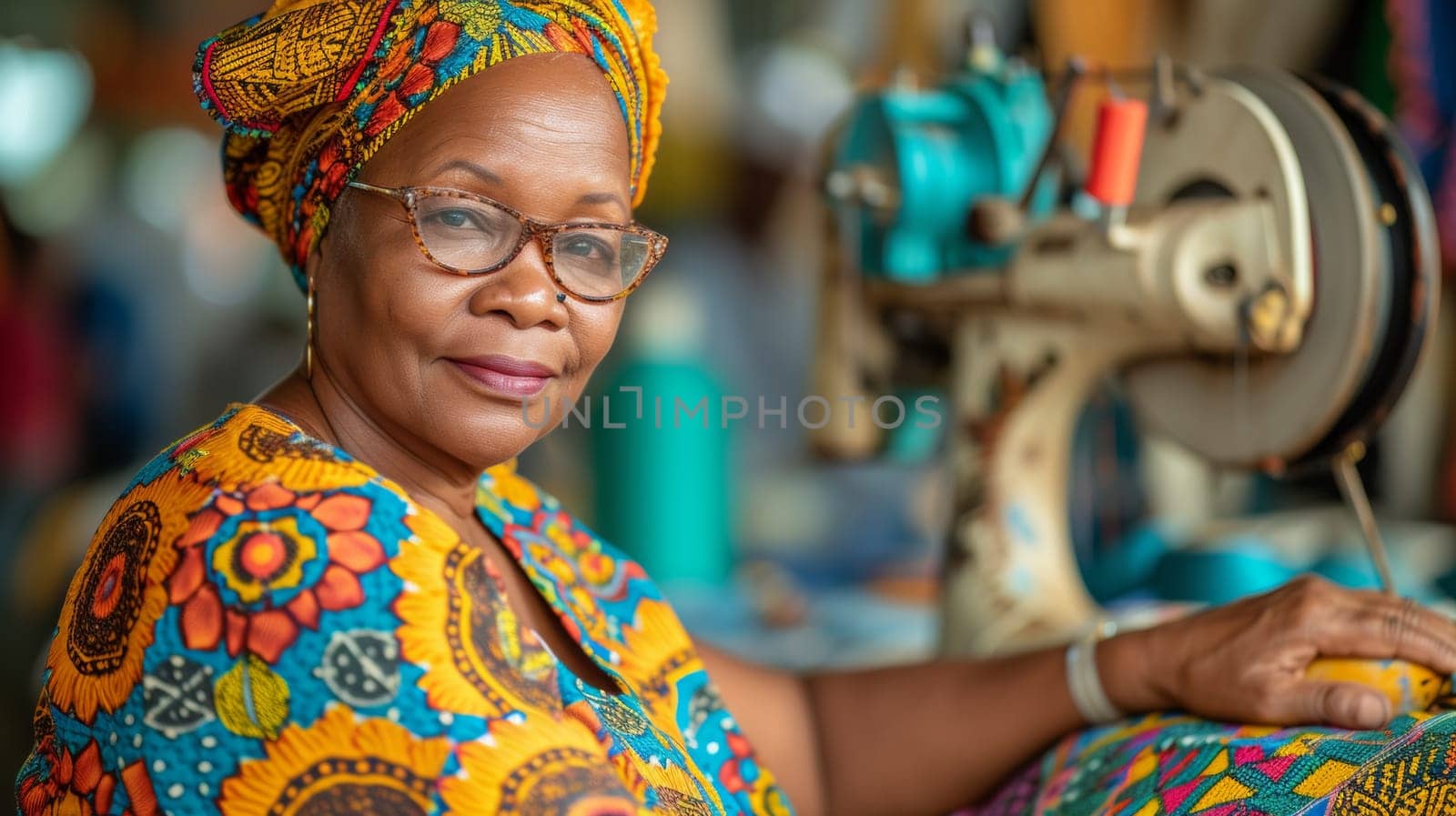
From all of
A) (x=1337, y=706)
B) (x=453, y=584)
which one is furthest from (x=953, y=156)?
(x=453, y=584)

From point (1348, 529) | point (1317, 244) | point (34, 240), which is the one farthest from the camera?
point (34, 240)

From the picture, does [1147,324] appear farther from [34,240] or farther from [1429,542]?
[34,240]

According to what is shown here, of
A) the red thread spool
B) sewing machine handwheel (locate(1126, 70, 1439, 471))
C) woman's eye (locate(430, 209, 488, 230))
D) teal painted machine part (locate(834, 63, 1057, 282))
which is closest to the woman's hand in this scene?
sewing machine handwheel (locate(1126, 70, 1439, 471))

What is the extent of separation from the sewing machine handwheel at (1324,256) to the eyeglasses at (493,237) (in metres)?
0.69

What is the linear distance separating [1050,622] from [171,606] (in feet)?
3.65

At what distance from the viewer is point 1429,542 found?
7.43 ft

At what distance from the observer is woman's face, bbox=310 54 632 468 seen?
977mm

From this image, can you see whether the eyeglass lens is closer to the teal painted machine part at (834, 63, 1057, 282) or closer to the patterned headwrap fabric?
the patterned headwrap fabric

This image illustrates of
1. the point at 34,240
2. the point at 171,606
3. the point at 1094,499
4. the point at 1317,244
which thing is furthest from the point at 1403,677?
the point at 34,240

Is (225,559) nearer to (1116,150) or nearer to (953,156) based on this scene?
(1116,150)

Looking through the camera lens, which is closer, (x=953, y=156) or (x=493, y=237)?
(x=493, y=237)

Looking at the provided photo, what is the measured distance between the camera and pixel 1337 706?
1.07m

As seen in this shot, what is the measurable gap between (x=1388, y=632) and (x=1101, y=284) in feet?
1.71

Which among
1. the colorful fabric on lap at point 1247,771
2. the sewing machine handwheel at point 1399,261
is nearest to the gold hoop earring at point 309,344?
the colorful fabric on lap at point 1247,771
